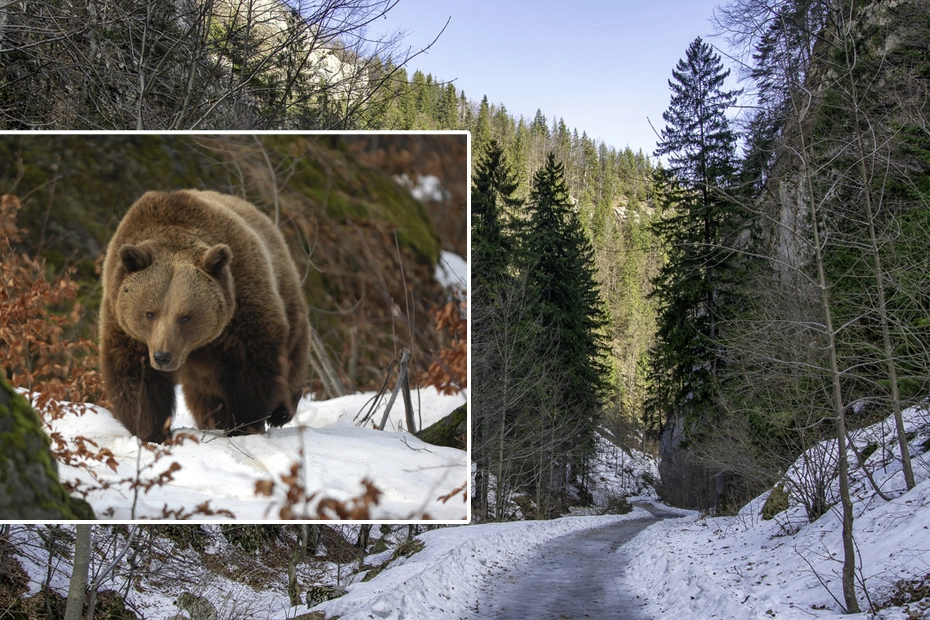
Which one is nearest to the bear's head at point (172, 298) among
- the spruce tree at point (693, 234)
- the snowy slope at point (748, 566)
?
the snowy slope at point (748, 566)

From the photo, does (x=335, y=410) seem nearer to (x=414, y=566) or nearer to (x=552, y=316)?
(x=414, y=566)

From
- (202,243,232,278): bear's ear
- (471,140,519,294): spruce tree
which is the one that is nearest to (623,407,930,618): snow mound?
(202,243,232,278): bear's ear

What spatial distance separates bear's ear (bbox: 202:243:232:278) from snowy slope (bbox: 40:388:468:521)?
60 centimetres

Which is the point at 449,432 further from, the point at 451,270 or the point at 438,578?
the point at 438,578

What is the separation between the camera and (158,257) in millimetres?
2867

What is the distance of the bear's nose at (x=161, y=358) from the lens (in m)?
2.73

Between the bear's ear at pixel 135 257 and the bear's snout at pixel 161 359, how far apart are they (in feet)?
1.32

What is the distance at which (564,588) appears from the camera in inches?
407

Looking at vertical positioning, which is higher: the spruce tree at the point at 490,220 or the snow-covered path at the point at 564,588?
the spruce tree at the point at 490,220

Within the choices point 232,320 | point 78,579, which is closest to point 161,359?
point 232,320

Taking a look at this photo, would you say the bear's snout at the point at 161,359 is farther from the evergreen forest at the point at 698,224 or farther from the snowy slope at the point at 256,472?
the evergreen forest at the point at 698,224

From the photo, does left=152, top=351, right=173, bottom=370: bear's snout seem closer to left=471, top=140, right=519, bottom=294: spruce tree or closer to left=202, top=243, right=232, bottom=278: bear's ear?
left=202, top=243, right=232, bottom=278: bear's ear

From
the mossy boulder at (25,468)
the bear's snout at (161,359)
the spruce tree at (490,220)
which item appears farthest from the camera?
the spruce tree at (490,220)

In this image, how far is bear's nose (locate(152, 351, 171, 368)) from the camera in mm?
2732
